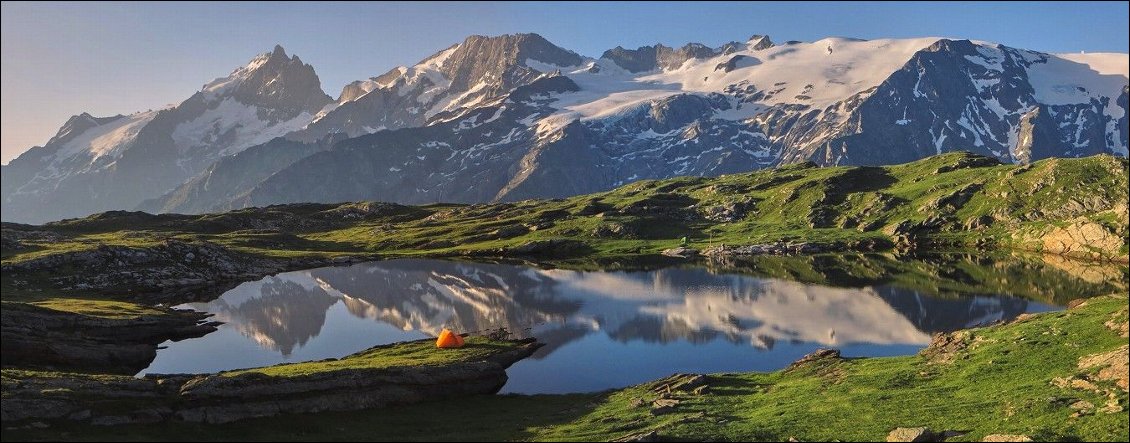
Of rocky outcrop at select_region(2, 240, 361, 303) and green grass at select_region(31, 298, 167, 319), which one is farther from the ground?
rocky outcrop at select_region(2, 240, 361, 303)

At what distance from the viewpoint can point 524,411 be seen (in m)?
55.2

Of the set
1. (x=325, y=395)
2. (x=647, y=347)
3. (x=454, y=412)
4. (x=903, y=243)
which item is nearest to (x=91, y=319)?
(x=325, y=395)

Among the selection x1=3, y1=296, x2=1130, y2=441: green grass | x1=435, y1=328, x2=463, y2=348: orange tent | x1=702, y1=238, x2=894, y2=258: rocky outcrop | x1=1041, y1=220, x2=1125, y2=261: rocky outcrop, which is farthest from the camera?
x1=702, y1=238, x2=894, y2=258: rocky outcrop

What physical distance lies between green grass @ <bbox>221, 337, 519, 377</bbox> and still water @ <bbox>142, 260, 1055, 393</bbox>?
15.2ft

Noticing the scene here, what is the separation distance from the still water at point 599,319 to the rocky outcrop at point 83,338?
2.79 metres

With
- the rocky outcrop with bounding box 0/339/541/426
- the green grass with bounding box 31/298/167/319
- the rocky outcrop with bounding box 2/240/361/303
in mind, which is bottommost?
the rocky outcrop with bounding box 0/339/541/426

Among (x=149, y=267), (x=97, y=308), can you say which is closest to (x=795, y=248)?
(x=149, y=267)

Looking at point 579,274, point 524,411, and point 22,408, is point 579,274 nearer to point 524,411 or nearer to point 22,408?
point 524,411

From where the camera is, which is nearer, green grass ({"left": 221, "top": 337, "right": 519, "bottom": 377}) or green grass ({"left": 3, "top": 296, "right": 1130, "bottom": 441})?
green grass ({"left": 3, "top": 296, "right": 1130, "bottom": 441})

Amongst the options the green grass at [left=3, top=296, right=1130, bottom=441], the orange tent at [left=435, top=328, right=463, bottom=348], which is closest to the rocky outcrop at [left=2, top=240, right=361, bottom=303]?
the orange tent at [left=435, top=328, right=463, bottom=348]

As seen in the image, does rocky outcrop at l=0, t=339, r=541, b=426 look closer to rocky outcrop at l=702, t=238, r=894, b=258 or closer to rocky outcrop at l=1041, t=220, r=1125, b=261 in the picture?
rocky outcrop at l=1041, t=220, r=1125, b=261

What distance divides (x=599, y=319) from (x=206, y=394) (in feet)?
229

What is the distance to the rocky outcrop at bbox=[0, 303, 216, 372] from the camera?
54059mm

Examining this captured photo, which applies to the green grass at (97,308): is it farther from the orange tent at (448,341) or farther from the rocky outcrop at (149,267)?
the orange tent at (448,341)
